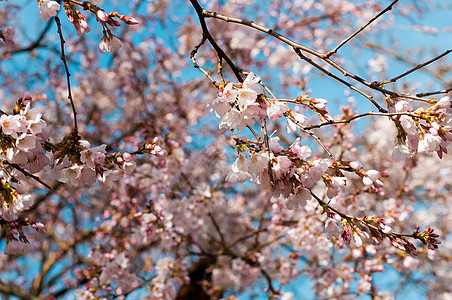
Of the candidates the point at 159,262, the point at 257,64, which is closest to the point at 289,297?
the point at 159,262

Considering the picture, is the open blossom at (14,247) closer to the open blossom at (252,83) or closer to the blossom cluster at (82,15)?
the blossom cluster at (82,15)

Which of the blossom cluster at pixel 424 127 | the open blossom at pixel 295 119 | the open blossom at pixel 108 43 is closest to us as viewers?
the blossom cluster at pixel 424 127

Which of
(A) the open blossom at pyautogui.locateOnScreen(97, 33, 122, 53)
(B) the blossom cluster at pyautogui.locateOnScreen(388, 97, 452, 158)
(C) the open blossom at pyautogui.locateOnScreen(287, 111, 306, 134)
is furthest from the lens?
(A) the open blossom at pyautogui.locateOnScreen(97, 33, 122, 53)

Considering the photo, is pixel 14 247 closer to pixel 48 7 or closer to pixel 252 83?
pixel 48 7

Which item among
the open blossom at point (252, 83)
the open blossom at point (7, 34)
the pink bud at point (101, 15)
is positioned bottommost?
the open blossom at point (252, 83)

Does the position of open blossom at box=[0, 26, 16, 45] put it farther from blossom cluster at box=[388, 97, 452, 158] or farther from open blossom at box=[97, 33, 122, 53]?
blossom cluster at box=[388, 97, 452, 158]

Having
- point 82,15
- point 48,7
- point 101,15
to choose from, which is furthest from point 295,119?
point 48,7

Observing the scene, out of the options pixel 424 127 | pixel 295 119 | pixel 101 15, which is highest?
pixel 101 15

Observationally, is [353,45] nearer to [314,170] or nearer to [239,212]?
[239,212]

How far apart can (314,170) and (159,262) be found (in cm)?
254

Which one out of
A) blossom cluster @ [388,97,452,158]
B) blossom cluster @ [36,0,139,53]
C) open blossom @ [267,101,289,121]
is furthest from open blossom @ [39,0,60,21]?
blossom cluster @ [388,97,452,158]

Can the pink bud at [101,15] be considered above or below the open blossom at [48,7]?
below

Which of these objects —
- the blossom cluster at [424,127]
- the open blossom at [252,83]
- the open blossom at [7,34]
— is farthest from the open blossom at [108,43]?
the blossom cluster at [424,127]

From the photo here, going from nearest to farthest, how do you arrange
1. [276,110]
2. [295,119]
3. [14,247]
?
[276,110] → [295,119] → [14,247]
